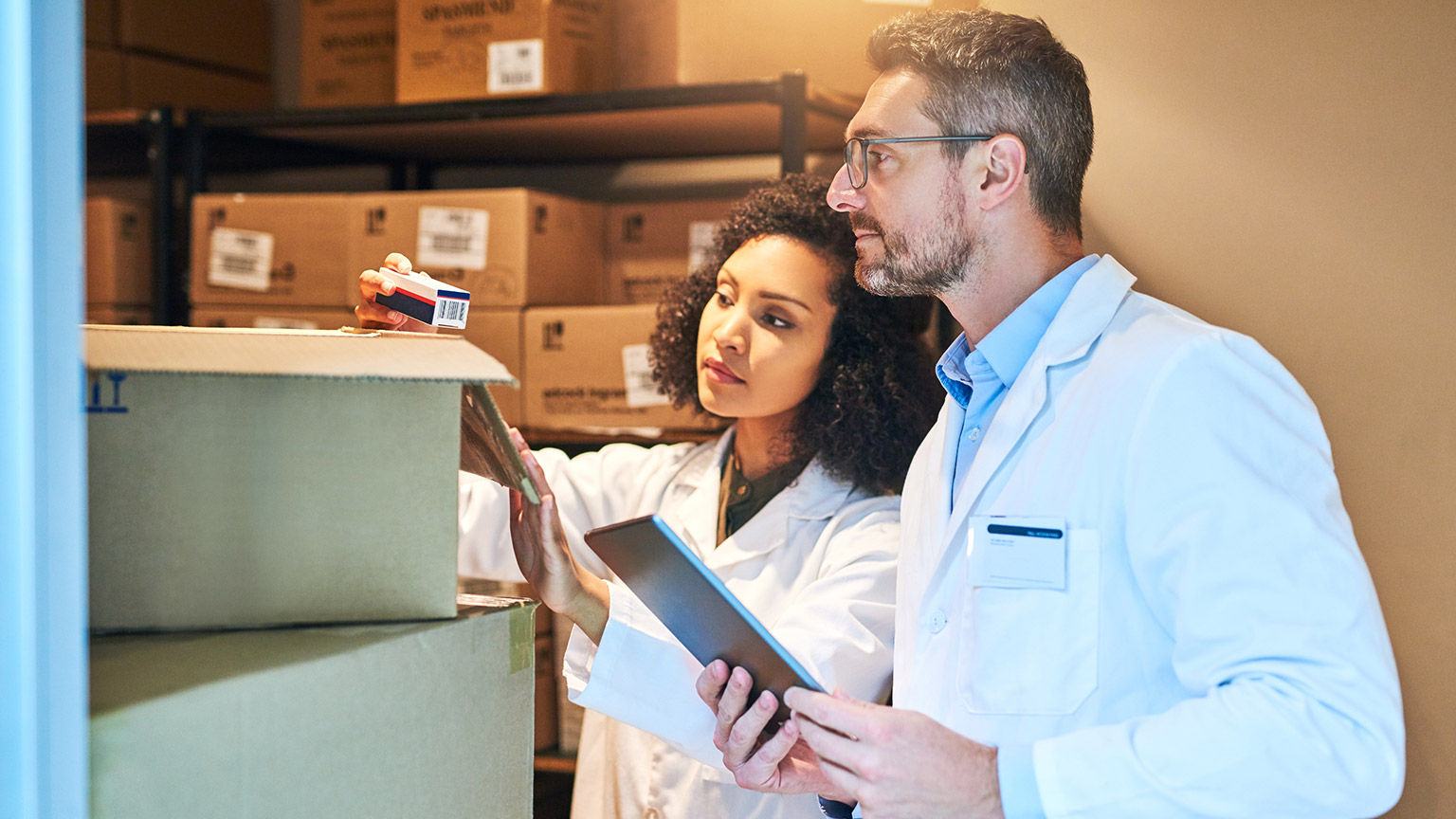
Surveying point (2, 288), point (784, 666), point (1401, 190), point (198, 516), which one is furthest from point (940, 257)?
point (2, 288)

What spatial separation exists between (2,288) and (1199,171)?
131 cm

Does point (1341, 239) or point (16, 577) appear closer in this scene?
point (16, 577)

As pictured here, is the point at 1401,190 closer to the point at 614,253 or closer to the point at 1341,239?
the point at 1341,239

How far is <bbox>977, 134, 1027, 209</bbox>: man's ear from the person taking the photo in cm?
115

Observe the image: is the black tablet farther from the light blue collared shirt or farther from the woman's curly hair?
the woman's curly hair

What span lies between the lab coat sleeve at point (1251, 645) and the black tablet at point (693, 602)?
25 cm

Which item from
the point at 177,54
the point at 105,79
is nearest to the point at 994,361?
the point at 105,79

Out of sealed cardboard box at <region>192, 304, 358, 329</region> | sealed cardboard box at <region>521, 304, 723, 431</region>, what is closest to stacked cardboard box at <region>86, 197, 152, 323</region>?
sealed cardboard box at <region>192, 304, 358, 329</region>

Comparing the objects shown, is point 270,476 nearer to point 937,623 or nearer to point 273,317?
point 937,623

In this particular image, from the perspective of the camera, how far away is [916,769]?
910mm

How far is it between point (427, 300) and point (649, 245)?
1.29 meters

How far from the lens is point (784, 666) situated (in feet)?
3.33

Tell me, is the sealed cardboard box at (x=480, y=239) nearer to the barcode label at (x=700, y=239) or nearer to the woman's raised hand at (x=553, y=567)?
the barcode label at (x=700, y=239)

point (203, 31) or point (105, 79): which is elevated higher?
point (203, 31)
